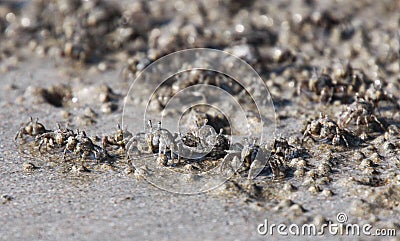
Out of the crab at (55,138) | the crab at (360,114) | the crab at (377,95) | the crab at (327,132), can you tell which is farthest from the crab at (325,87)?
the crab at (55,138)

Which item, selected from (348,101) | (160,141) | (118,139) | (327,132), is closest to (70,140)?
(118,139)

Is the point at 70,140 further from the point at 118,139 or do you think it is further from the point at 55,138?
the point at 118,139

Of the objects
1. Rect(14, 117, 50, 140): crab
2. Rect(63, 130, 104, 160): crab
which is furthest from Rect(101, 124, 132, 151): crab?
Rect(14, 117, 50, 140): crab

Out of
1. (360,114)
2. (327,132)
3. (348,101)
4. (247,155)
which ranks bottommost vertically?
(247,155)

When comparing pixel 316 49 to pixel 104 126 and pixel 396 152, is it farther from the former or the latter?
pixel 104 126

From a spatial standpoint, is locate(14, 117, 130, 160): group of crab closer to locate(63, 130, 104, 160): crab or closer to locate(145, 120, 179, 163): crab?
locate(63, 130, 104, 160): crab

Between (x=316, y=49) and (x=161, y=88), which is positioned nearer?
(x=161, y=88)

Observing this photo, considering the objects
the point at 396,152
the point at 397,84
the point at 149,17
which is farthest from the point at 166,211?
the point at 149,17
